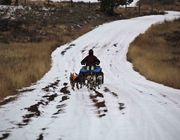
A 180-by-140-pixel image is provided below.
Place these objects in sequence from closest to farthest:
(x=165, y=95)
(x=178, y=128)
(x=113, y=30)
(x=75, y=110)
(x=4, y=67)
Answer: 1. (x=178, y=128)
2. (x=75, y=110)
3. (x=165, y=95)
4. (x=4, y=67)
5. (x=113, y=30)

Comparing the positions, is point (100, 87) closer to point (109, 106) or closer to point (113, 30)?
point (109, 106)

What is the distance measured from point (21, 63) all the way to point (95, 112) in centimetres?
1372

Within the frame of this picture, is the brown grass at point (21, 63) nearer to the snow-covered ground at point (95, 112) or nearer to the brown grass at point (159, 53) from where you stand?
the snow-covered ground at point (95, 112)

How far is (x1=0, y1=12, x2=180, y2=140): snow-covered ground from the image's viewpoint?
837 cm

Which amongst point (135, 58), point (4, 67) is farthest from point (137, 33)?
point (4, 67)

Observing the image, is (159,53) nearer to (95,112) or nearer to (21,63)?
(21,63)

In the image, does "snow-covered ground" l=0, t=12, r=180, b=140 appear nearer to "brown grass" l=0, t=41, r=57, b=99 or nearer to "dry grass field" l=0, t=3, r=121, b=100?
"brown grass" l=0, t=41, r=57, b=99

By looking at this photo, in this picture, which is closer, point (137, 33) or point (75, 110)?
point (75, 110)

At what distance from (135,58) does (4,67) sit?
985cm

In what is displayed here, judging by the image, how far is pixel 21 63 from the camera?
23703 mm

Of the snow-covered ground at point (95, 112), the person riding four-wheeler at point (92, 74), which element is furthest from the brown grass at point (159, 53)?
the person riding four-wheeler at point (92, 74)

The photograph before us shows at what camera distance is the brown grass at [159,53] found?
766 inches

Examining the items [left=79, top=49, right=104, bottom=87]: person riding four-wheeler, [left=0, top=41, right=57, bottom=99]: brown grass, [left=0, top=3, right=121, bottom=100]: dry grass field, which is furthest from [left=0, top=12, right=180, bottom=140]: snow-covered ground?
[left=0, top=3, right=121, bottom=100]: dry grass field

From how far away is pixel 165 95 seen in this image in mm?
13555
